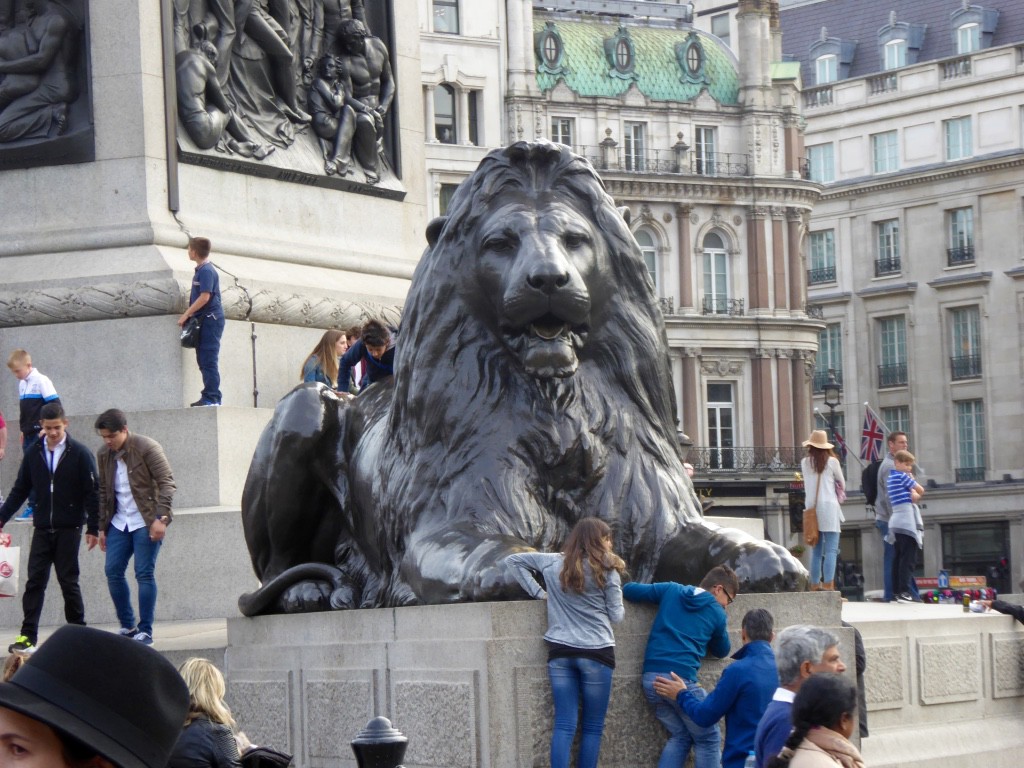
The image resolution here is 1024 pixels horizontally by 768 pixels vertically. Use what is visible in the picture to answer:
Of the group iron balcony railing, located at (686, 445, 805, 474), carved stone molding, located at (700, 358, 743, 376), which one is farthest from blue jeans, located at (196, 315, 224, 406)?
carved stone molding, located at (700, 358, 743, 376)

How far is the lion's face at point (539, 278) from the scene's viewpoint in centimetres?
866

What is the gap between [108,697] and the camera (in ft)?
10.7

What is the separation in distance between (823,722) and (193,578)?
279 inches

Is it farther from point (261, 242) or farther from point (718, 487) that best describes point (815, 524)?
point (718, 487)

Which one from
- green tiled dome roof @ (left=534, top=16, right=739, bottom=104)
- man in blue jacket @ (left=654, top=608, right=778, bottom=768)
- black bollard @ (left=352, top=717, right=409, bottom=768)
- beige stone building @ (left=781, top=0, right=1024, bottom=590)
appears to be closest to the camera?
black bollard @ (left=352, top=717, right=409, bottom=768)

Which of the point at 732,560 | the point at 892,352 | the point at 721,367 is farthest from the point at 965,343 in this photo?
the point at 732,560

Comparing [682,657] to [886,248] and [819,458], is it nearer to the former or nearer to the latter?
[819,458]

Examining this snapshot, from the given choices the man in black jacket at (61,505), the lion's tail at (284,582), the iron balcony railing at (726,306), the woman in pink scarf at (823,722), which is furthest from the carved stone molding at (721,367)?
the woman in pink scarf at (823,722)

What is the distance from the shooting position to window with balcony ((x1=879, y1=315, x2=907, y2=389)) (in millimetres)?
78688

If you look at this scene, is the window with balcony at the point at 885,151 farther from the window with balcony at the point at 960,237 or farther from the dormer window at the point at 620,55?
the dormer window at the point at 620,55

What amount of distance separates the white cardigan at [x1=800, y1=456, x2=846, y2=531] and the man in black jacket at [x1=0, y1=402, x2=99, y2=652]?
5.95 metres

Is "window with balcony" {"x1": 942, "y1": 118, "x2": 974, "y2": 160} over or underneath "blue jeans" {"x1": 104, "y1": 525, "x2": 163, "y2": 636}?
over

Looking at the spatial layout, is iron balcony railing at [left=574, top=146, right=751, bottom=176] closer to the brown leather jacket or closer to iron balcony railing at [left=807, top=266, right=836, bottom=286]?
iron balcony railing at [left=807, top=266, right=836, bottom=286]

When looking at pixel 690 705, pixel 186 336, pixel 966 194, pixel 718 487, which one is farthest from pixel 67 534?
pixel 966 194
